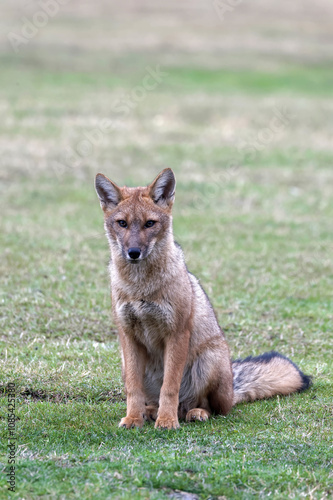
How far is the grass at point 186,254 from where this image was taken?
5.13 meters

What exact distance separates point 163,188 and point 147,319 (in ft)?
3.78

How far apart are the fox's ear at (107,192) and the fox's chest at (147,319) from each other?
35.6 inches

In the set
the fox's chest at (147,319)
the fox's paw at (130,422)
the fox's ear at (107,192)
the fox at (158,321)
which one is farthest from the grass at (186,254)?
the fox's ear at (107,192)

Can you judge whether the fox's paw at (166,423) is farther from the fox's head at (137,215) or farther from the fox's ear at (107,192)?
the fox's ear at (107,192)

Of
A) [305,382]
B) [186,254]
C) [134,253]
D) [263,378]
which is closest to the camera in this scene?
[134,253]

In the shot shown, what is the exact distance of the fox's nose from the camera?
5.97m

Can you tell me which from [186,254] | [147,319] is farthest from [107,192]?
[186,254]

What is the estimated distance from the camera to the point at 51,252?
40.0ft

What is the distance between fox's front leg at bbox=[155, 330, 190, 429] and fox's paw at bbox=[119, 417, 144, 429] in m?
0.14

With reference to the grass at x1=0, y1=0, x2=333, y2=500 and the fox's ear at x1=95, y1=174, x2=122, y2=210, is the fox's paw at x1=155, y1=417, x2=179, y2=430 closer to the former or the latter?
the grass at x1=0, y1=0, x2=333, y2=500

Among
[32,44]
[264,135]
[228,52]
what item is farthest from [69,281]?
[228,52]

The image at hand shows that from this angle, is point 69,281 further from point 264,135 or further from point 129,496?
point 264,135

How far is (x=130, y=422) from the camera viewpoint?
6090 mm

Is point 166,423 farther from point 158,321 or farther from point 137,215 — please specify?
point 137,215
